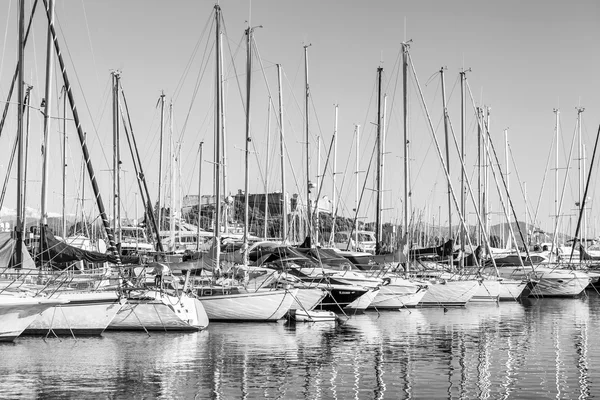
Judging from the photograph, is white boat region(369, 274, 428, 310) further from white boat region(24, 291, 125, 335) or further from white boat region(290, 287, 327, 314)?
white boat region(24, 291, 125, 335)

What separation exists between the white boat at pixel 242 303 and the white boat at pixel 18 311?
8723mm

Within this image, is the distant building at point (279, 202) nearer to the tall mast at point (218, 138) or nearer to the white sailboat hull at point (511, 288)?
the tall mast at point (218, 138)

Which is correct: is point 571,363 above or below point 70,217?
below

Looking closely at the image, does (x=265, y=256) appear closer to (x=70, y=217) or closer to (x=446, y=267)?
Result: (x=446, y=267)

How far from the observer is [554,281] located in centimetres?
5581

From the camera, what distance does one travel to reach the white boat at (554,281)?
55.5 meters

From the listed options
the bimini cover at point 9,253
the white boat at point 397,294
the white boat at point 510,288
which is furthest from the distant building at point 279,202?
the bimini cover at point 9,253

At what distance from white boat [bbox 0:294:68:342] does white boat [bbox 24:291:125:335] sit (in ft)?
5.78

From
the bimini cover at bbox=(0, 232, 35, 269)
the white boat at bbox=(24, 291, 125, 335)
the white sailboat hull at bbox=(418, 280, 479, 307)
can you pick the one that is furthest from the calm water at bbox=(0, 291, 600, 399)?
the white sailboat hull at bbox=(418, 280, 479, 307)

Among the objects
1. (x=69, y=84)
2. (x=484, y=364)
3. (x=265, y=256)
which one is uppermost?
(x=69, y=84)

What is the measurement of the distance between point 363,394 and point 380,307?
80.0 feet

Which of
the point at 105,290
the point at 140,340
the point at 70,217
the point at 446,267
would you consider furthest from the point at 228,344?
the point at 70,217

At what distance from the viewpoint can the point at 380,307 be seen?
43.6 m

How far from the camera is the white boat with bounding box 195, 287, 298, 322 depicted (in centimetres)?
3488
